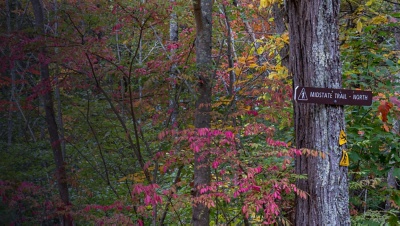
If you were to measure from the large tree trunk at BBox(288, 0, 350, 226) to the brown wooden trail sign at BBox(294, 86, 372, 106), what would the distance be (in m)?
0.08

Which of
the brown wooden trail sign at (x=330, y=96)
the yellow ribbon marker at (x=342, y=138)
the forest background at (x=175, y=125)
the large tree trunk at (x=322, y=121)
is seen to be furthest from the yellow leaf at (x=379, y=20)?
the yellow ribbon marker at (x=342, y=138)

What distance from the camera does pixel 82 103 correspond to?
6.01 m

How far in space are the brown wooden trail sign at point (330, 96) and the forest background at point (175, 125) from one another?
A: 0.37 m

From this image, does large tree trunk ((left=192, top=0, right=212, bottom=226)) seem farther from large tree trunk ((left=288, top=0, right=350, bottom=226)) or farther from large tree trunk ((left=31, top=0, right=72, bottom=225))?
large tree trunk ((left=31, top=0, right=72, bottom=225))

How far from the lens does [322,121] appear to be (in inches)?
131

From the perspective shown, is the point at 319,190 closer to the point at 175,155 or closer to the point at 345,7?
the point at 175,155

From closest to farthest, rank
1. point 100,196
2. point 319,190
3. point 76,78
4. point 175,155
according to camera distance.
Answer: point 319,190, point 175,155, point 76,78, point 100,196

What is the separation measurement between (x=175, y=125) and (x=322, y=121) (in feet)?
6.81

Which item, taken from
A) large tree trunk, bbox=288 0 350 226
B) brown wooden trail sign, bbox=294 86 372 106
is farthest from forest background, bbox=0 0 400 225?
brown wooden trail sign, bbox=294 86 372 106

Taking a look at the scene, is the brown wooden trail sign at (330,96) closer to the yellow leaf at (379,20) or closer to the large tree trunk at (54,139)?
the yellow leaf at (379,20)

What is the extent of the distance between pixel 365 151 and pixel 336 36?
1473 millimetres

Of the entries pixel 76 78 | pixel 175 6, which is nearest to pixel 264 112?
pixel 175 6

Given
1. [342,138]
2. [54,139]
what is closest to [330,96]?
[342,138]

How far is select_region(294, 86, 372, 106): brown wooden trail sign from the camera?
3193 millimetres
